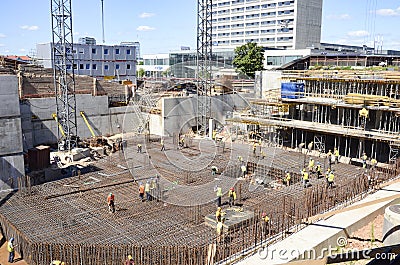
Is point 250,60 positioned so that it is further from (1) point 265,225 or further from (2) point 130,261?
(2) point 130,261

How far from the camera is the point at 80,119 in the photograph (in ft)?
113

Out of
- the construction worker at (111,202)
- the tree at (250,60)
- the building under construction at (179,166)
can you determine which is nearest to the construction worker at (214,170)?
the building under construction at (179,166)

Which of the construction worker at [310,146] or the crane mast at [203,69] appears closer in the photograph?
the construction worker at [310,146]

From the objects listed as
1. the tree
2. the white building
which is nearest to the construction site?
the tree

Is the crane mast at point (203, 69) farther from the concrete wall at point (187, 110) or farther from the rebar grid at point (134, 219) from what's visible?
the rebar grid at point (134, 219)

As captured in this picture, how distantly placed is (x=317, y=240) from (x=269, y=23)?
247 feet

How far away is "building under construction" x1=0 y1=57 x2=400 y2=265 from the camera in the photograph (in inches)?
572

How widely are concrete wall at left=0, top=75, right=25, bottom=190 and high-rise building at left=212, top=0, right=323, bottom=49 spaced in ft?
214

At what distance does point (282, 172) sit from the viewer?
2369 cm

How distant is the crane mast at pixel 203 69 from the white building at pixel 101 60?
72.1 feet

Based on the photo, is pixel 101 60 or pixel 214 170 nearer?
pixel 214 170

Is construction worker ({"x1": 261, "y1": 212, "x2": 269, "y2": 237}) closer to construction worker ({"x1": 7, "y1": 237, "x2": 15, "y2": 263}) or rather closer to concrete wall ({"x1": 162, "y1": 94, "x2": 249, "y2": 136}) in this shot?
construction worker ({"x1": 7, "y1": 237, "x2": 15, "y2": 263})

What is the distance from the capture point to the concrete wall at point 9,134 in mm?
20562

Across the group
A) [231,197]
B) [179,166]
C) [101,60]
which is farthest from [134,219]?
[101,60]
